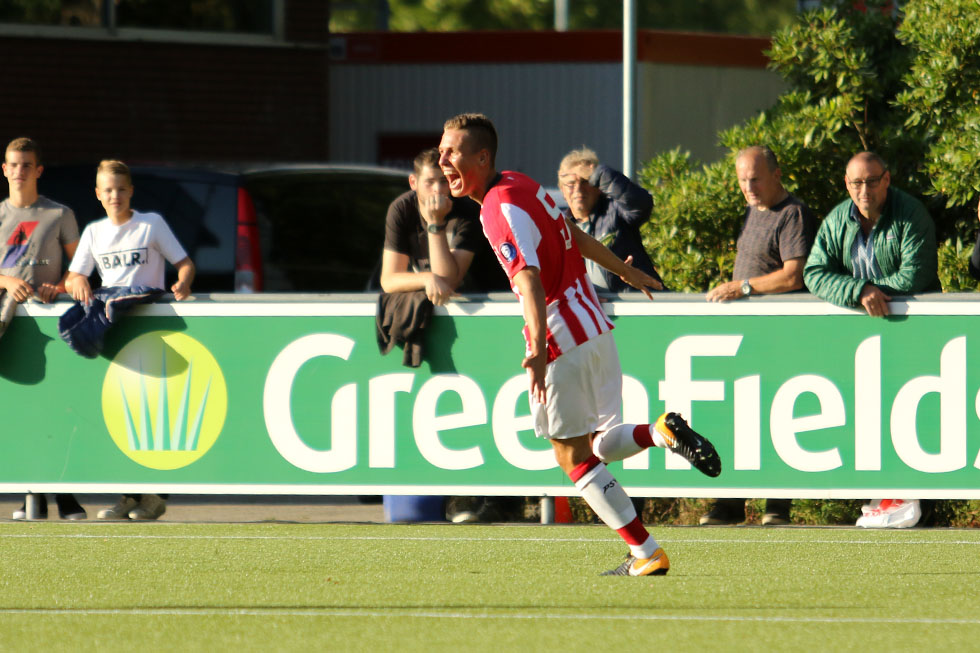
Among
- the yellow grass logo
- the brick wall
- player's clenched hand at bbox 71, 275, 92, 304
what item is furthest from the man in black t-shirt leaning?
the brick wall

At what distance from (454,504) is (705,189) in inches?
125

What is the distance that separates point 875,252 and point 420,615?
4.21 metres

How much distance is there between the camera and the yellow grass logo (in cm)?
1062

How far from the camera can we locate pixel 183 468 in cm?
1065

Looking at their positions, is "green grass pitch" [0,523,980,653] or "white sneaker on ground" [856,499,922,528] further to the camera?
"white sneaker on ground" [856,499,922,528]

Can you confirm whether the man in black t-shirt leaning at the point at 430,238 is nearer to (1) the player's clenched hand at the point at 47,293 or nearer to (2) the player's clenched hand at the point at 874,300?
(1) the player's clenched hand at the point at 47,293

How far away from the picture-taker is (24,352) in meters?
10.9

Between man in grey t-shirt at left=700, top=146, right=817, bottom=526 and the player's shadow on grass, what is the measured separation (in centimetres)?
402

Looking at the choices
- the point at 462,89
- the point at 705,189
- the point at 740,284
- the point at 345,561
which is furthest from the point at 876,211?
the point at 462,89

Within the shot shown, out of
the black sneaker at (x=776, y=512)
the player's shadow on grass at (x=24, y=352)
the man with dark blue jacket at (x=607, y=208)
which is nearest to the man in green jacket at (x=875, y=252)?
the black sneaker at (x=776, y=512)

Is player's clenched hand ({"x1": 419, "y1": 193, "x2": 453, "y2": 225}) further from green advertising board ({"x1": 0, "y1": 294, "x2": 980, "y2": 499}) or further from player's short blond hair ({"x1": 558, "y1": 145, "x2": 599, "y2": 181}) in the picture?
player's short blond hair ({"x1": 558, "y1": 145, "x2": 599, "y2": 181})

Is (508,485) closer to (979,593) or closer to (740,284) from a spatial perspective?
(740,284)

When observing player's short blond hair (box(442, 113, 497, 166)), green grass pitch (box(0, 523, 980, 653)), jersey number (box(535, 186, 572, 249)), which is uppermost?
player's short blond hair (box(442, 113, 497, 166))

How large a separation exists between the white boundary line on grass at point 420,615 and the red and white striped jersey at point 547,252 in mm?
1253
